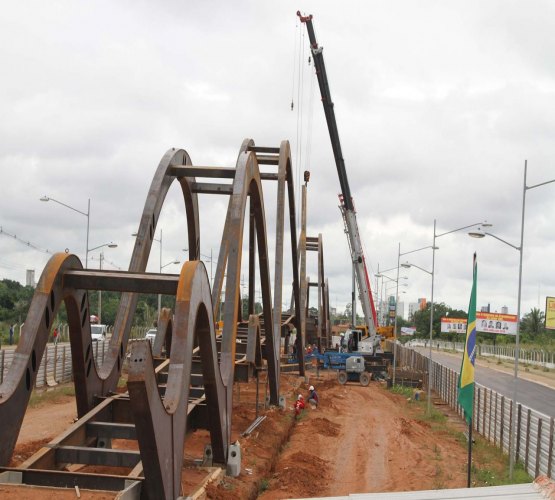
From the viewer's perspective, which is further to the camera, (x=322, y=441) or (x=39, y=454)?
(x=322, y=441)

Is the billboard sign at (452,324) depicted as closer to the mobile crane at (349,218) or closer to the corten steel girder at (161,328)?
the mobile crane at (349,218)

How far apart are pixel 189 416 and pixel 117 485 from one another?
4339 millimetres

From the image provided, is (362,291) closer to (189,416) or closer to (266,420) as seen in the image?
(266,420)

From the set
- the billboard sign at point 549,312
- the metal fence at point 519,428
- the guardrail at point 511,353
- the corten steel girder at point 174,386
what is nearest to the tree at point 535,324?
the guardrail at point 511,353

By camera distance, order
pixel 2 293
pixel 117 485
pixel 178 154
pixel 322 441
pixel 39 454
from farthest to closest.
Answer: pixel 2 293
pixel 322 441
pixel 178 154
pixel 39 454
pixel 117 485

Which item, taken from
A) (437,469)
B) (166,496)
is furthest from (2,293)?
(166,496)

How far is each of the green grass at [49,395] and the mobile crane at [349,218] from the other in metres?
19.6

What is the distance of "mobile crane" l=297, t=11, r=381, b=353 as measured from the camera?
136 feet

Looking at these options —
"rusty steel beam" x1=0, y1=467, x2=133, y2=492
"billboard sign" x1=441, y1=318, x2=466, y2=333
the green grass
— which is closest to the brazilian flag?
"rusty steel beam" x1=0, y1=467, x2=133, y2=492

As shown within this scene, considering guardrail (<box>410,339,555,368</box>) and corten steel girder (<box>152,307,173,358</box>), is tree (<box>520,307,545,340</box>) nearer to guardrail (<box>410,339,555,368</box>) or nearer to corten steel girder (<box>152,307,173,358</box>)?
guardrail (<box>410,339,555,368</box>)

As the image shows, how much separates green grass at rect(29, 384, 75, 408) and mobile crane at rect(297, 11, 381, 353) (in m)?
19.6

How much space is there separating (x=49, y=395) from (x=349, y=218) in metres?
22.7

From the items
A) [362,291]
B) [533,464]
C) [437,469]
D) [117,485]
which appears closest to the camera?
[117,485]

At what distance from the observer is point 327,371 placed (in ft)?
158
